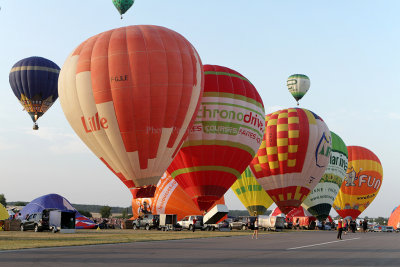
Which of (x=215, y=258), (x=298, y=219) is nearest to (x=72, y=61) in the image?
(x=215, y=258)

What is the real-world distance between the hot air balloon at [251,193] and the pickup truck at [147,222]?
19719 millimetres

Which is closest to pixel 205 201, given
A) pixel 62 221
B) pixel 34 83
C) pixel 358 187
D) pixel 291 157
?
pixel 62 221

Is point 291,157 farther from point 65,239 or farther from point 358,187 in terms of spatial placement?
point 65,239

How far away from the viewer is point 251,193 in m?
71.7

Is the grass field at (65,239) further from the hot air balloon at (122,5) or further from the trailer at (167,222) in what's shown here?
the hot air balloon at (122,5)

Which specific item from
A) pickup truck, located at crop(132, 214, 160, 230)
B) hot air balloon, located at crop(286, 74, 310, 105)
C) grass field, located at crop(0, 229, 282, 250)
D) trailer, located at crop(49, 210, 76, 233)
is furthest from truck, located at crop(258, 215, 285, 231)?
hot air balloon, located at crop(286, 74, 310, 105)

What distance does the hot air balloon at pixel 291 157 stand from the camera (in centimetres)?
5841

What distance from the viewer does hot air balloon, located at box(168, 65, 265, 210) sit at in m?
47.3

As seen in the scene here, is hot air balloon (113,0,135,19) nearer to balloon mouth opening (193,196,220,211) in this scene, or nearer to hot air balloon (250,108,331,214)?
balloon mouth opening (193,196,220,211)

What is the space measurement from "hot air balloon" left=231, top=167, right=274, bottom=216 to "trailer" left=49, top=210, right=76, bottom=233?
31.2 metres

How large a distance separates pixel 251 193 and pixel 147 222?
21.1 meters

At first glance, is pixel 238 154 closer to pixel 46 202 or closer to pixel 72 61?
pixel 72 61

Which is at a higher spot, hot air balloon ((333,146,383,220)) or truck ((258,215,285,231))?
hot air balloon ((333,146,383,220))

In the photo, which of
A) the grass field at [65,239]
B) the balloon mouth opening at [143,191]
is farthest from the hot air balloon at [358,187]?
the grass field at [65,239]
